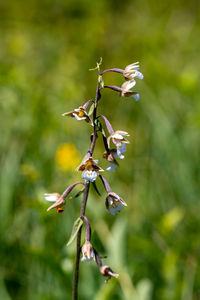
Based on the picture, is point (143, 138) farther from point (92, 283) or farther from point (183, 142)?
point (92, 283)

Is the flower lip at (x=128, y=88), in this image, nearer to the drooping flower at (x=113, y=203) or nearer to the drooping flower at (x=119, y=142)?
the drooping flower at (x=119, y=142)

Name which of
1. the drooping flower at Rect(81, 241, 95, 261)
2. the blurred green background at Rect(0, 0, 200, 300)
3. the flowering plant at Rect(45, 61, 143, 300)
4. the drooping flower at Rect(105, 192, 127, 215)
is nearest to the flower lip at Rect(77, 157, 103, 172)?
the flowering plant at Rect(45, 61, 143, 300)

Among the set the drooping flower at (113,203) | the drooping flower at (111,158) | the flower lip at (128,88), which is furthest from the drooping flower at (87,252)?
the flower lip at (128,88)

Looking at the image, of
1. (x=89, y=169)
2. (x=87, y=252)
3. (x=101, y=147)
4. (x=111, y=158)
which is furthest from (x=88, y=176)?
(x=101, y=147)

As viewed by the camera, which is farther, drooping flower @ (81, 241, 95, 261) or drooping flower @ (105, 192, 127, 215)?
drooping flower @ (105, 192, 127, 215)

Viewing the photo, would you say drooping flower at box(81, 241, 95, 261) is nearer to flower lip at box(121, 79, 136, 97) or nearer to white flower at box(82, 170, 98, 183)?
white flower at box(82, 170, 98, 183)

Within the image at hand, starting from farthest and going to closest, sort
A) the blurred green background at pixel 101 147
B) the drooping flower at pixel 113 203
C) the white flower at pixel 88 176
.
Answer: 1. the blurred green background at pixel 101 147
2. the drooping flower at pixel 113 203
3. the white flower at pixel 88 176
